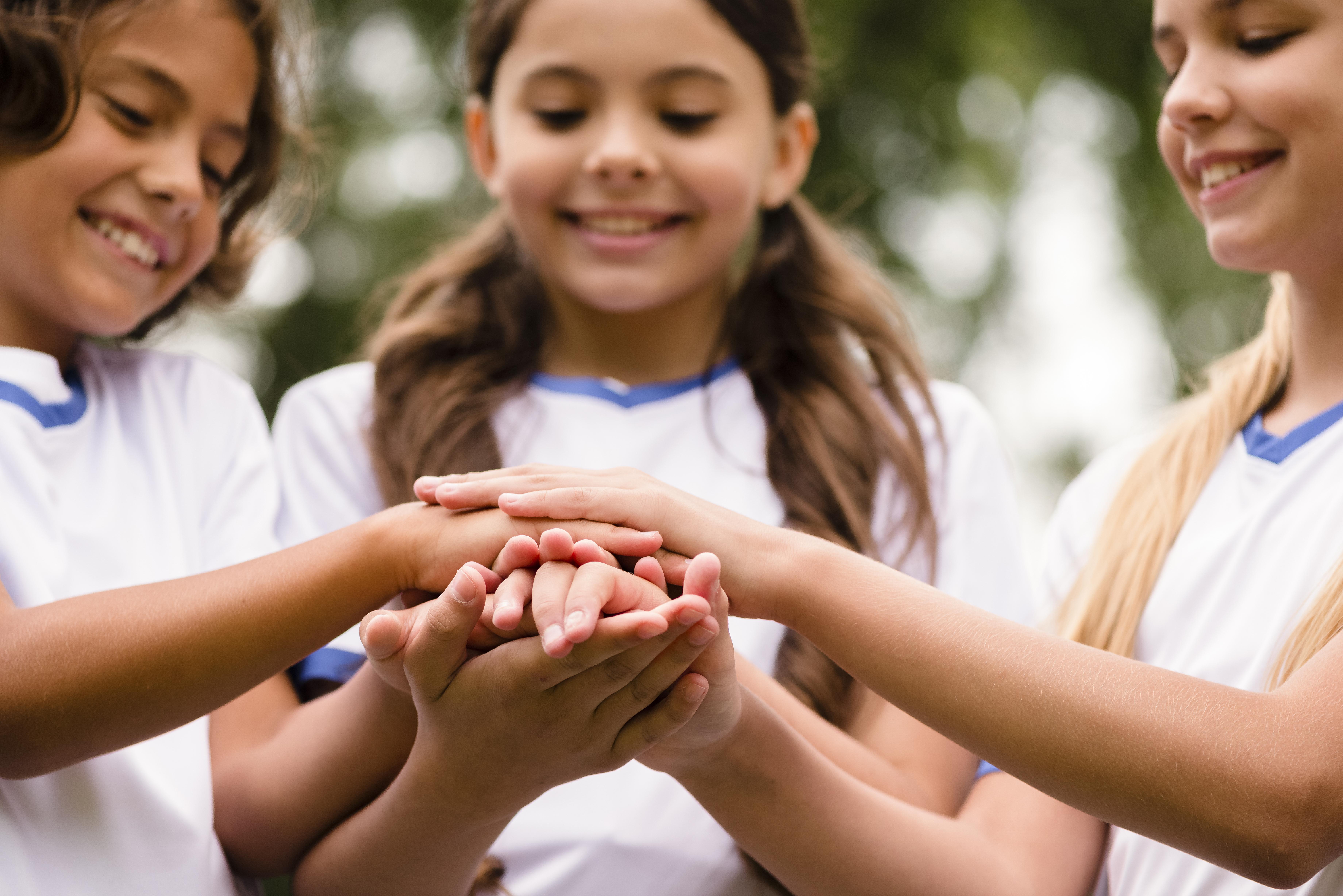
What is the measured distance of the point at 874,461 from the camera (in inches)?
107

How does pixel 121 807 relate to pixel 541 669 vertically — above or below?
below

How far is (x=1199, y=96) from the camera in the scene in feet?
7.66

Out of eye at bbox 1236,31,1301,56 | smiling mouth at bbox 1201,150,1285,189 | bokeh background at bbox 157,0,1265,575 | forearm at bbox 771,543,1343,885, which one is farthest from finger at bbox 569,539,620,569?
bokeh background at bbox 157,0,1265,575

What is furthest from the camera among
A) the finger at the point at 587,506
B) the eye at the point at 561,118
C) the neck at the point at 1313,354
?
the eye at the point at 561,118

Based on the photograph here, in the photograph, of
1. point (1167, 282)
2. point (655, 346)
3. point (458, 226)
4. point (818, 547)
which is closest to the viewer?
Result: point (818, 547)

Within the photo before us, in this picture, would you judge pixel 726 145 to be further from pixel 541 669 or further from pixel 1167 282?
pixel 1167 282

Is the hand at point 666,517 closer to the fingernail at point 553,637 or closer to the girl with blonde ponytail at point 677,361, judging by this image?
the fingernail at point 553,637

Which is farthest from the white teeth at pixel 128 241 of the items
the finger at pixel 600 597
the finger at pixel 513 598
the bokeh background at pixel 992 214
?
the bokeh background at pixel 992 214

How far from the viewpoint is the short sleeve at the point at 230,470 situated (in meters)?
2.48

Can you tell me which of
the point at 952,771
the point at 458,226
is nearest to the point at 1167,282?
the point at 458,226

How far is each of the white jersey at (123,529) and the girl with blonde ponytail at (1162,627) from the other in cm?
61

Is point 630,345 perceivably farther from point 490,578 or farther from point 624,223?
point 490,578

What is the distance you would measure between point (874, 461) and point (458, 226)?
1.50 meters

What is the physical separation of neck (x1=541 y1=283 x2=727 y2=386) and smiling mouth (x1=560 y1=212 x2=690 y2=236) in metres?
0.20
